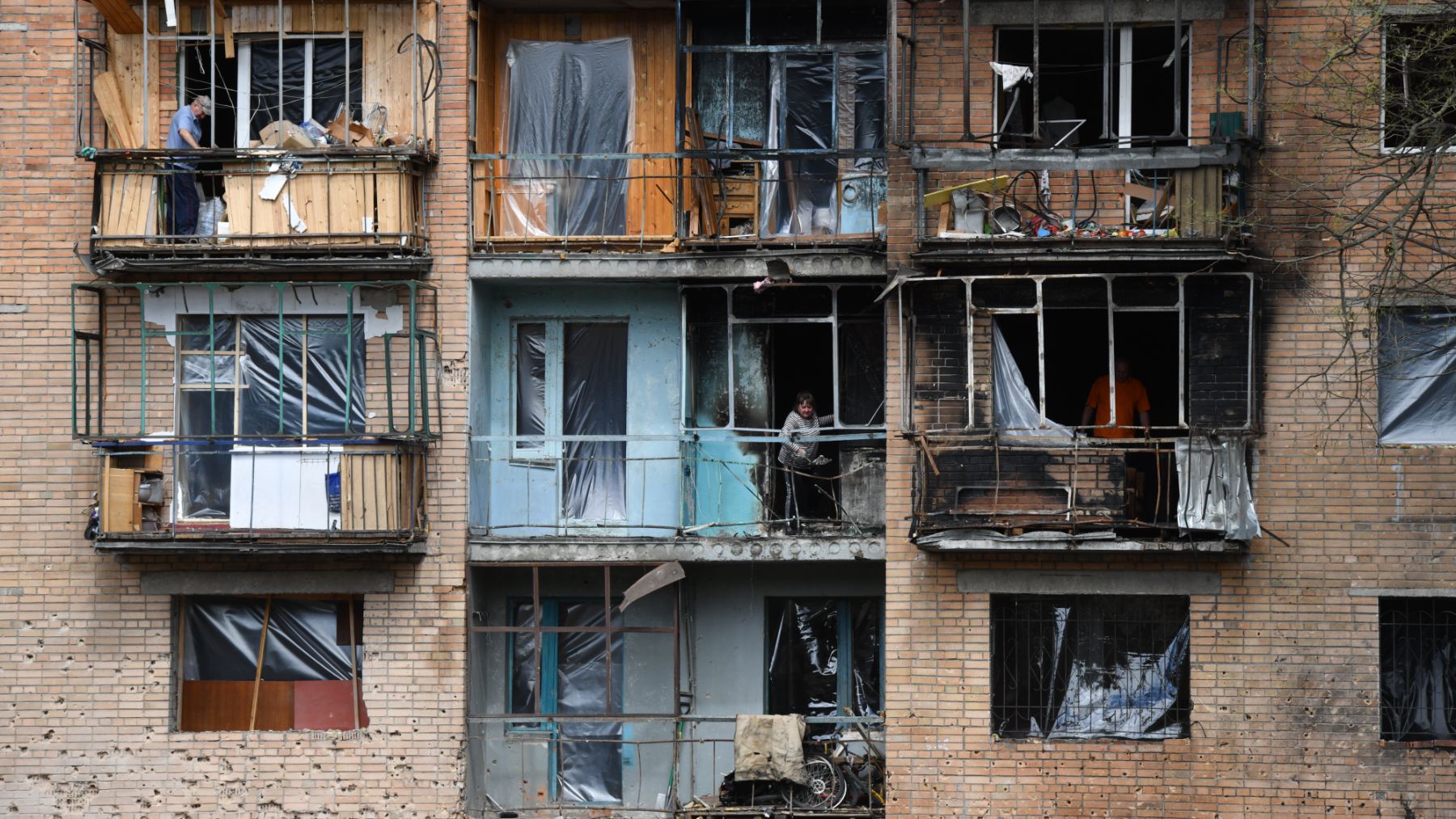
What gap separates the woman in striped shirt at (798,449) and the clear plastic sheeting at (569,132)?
8.99 feet

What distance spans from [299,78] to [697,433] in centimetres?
554

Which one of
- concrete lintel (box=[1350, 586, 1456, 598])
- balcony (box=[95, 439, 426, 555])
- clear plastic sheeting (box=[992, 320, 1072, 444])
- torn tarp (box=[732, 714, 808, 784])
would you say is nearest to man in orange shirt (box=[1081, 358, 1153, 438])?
clear plastic sheeting (box=[992, 320, 1072, 444])

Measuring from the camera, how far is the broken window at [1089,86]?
15992mm

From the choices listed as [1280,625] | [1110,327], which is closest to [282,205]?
[1110,327]

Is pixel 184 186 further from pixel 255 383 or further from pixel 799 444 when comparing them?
pixel 799 444

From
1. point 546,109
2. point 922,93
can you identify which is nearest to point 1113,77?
point 922,93

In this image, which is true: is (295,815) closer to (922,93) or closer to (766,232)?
(766,232)

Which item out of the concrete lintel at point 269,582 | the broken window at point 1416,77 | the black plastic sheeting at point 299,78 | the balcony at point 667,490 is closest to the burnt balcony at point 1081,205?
the broken window at point 1416,77

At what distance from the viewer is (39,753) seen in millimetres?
15891

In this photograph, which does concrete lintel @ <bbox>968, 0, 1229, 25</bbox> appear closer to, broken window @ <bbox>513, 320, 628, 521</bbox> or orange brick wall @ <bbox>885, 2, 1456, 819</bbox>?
orange brick wall @ <bbox>885, 2, 1456, 819</bbox>

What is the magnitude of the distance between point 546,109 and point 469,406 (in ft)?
11.0

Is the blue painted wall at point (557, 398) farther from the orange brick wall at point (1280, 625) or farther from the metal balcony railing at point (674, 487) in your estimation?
the orange brick wall at point (1280, 625)

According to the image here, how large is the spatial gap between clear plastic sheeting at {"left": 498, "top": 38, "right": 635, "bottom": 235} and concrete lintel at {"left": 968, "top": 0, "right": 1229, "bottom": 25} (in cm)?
384

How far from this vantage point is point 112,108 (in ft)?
53.0
